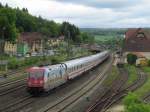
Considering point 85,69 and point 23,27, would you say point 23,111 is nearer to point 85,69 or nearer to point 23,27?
point 85,69

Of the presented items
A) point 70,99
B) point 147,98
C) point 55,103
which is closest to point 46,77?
point 70,99

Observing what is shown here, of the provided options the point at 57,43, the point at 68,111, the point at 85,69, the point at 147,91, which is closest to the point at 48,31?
the point at 57,43

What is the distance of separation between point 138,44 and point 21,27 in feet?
257

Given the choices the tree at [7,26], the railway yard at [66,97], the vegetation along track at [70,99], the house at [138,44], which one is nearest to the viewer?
the vegetation along track at [70,99]

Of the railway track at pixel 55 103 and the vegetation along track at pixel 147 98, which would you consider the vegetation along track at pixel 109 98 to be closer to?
the vegetation along track at pixel 147 98

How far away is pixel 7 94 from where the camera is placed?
4016 cm

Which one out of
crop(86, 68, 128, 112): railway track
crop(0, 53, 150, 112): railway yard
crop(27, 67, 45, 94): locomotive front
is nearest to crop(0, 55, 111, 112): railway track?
crop(0, 53, 150, 112): railway yard

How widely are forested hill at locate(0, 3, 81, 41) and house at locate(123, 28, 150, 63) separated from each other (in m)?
28.5

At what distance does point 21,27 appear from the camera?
174625 millimetres

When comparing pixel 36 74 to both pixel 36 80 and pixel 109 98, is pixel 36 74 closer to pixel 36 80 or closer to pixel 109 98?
pixel 36 80

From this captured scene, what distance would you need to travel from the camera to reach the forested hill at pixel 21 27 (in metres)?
111

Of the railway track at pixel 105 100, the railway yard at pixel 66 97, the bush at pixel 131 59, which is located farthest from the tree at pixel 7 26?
the railway track at pixel 105 100

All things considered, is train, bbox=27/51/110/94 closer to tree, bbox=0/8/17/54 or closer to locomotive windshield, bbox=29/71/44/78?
locomotive windshield, bbox=29/71/44/78

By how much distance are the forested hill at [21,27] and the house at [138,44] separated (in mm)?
28534
